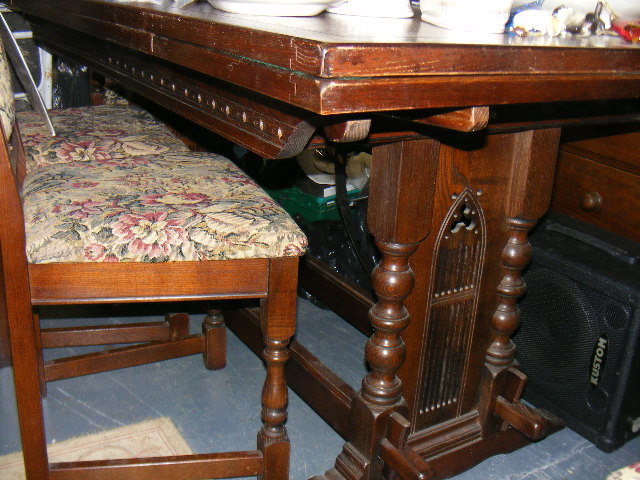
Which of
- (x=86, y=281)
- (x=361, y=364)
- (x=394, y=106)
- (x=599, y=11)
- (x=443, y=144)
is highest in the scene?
(x=599, y=11)

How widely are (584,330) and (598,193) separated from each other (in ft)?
1.17

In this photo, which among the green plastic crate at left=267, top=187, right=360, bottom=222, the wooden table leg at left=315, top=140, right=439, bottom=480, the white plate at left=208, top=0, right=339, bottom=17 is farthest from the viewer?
the green plastic crate at left=267, top=187, right=360, bottom=222

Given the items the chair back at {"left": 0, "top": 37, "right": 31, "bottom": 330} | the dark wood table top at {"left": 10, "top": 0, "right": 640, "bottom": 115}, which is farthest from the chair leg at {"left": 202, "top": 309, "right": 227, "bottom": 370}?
the dark wood table top at {"left": 10, "top": 0, "right": 640, "bottom": 115}

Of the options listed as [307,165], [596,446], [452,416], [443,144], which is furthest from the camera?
[307,165]

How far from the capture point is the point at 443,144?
1197mm

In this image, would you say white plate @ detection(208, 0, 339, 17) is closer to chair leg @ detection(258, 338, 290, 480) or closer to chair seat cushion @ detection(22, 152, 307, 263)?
chair seat cushion @ detection(22, 152, 307, 263)

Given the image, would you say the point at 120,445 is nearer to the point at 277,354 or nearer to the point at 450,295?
the point at 277,354

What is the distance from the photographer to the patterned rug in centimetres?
148

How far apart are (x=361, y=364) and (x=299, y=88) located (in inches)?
50.1

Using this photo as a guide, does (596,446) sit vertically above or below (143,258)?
below

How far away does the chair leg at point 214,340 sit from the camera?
1.79 meters

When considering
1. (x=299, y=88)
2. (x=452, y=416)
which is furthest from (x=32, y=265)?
(x=452, y=416)

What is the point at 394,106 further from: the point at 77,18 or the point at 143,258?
the point at 77,18

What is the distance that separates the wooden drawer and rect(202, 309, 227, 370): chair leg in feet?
3.17
